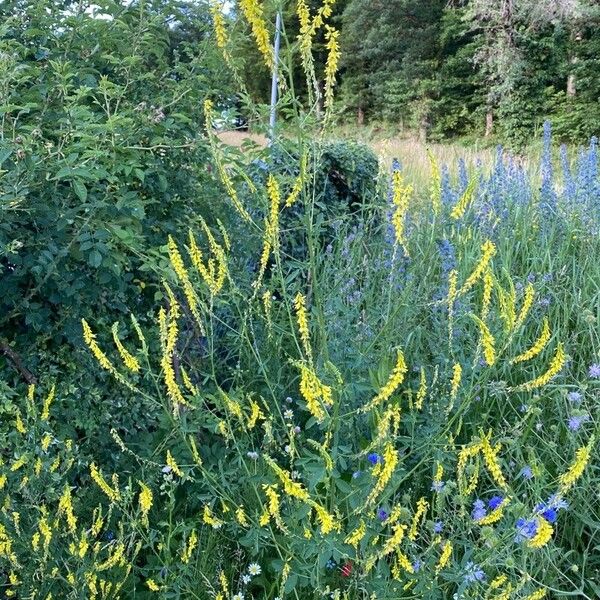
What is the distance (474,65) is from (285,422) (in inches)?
914

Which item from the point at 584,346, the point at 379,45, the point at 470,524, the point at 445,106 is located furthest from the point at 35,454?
the point at 379,45

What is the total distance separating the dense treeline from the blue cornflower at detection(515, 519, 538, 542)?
53.6 ft

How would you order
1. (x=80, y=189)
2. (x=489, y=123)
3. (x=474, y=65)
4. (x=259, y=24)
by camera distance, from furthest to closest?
1. (x=474, y=65)
2. (x=489, y=123)
3. (x=80, y=189)
4. (x=259, y=24)

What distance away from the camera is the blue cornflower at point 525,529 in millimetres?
1361

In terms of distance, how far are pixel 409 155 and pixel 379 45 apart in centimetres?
1932

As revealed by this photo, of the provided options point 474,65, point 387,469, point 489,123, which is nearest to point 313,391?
point 387,469

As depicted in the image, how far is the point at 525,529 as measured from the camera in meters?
1.39

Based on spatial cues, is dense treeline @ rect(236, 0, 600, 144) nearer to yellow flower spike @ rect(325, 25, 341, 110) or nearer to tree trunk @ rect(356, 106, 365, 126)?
tree trunk @ rect(356, 106, 365, 126)

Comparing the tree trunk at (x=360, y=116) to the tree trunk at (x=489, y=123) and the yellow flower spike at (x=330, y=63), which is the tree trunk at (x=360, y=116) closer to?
the tree trunk at (x=489, y=123)

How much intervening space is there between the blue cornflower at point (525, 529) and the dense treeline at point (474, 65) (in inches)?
643

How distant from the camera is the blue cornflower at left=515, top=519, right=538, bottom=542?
53.6 inches

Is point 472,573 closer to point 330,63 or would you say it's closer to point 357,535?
point 357,535

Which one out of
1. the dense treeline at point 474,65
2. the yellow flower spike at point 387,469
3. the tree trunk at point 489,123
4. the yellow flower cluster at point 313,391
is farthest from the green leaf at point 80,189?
the tree trunk at point 489,123

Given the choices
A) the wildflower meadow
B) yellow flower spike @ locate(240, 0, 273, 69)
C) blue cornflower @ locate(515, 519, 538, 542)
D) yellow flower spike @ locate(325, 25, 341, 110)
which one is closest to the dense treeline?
the wildflower meadow
